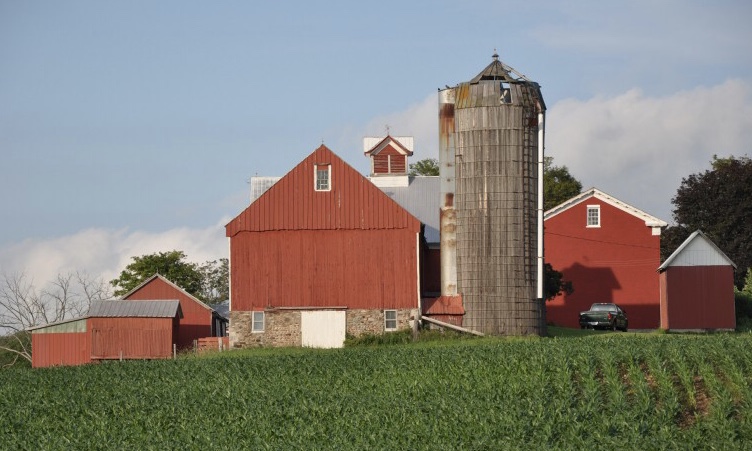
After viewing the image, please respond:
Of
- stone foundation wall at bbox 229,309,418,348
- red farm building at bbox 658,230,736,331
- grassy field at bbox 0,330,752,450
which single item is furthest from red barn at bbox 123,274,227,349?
grassy field at bbox 0,330,752,450

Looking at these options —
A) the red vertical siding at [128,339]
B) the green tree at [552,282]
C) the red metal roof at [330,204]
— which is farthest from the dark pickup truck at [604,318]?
the red vertical siding at [128,339]

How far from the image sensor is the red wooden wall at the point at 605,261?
201 ft

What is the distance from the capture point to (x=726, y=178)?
72.2 m

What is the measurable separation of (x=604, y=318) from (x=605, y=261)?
6.97 m

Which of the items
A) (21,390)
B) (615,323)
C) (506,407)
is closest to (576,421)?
(506,407)

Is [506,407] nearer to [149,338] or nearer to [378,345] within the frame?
[378,345]

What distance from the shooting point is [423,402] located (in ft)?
90.9

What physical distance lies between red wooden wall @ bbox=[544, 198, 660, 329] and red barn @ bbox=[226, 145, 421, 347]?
17.8 meters

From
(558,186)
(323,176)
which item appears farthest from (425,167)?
(323,176)

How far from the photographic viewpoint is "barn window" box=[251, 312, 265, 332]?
149 ft

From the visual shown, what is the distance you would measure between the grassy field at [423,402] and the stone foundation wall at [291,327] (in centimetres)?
757

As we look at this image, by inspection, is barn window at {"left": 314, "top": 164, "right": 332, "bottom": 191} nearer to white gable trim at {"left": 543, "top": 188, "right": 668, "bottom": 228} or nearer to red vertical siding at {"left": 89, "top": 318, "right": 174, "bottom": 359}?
red vertical siding at {"left": 89, "top": 318, "right": 174, "bottom": 359}

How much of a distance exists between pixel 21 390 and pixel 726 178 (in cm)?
4750

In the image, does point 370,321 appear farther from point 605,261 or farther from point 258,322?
point 605,261
